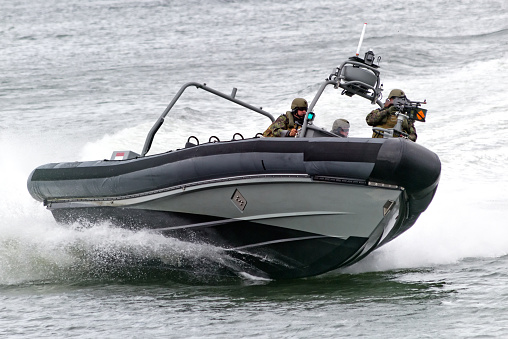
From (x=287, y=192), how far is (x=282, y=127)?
960 millimetres

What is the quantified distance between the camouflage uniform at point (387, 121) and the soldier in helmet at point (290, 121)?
1.97 feet

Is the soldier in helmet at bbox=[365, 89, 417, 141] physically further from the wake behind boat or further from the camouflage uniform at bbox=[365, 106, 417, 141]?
the wake behind boat

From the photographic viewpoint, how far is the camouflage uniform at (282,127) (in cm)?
709

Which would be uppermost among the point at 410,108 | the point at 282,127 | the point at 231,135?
the point at 231,135

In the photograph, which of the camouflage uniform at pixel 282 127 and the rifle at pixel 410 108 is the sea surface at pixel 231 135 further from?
the rifle at pixel 410 108

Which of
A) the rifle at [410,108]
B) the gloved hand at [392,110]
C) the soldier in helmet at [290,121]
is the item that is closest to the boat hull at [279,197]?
the rifle at [410,108]

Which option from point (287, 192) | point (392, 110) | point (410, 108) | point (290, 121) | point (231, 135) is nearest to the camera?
point (287, 192)

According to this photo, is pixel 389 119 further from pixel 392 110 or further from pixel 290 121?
pixel 290 121

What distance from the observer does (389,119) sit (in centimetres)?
725

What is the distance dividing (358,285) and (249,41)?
1758 centimetres

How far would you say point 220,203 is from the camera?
6.76 meters

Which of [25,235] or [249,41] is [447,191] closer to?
[25,235]

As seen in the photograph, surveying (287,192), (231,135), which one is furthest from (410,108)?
(231,135)

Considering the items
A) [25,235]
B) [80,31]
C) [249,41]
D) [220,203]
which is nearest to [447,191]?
[220,203]
